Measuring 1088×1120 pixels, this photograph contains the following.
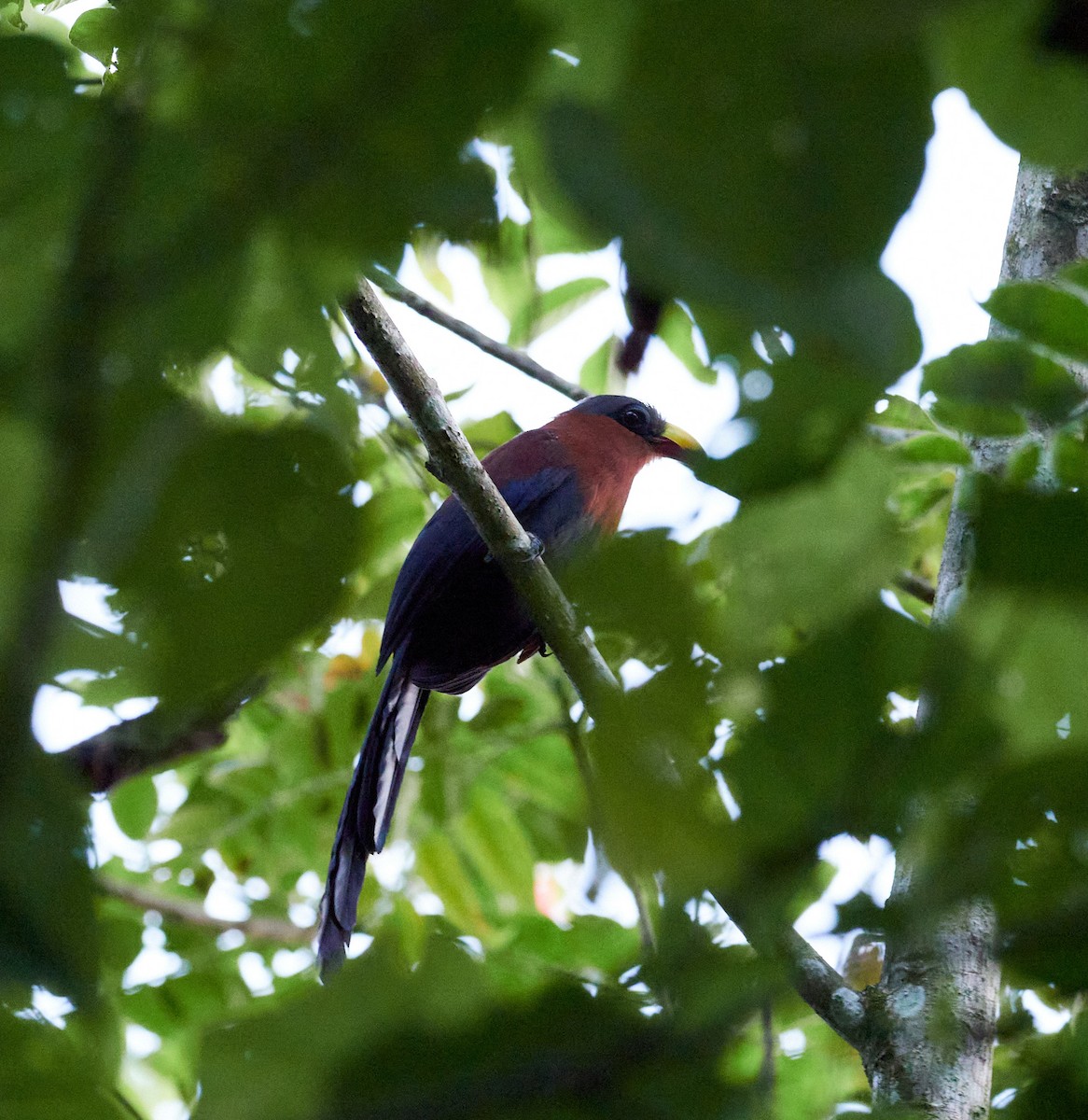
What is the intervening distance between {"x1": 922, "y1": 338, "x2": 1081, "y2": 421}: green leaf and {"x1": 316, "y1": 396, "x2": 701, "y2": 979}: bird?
270cm

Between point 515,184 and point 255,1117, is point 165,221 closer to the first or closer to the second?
point 515,184

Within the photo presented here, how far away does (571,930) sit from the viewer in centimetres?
244

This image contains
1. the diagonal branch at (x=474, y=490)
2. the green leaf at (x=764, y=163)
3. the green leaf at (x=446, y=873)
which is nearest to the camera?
the green leaf at (x=764, y=163)

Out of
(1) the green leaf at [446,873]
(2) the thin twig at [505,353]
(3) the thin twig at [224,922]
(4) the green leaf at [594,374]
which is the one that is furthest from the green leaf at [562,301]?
(3) the thin twig at [224,922]

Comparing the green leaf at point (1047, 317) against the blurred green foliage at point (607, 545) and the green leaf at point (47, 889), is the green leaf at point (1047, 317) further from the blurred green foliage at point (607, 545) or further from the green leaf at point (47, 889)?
the green leaf at point (47, 889)

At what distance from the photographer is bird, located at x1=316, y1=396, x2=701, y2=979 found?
336 cm

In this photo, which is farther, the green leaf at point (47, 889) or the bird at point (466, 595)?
the bird at point (466, 595)

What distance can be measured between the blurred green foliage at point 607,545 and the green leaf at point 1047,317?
0.43 metres

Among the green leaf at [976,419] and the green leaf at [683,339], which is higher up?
the green leaf at [683,339]

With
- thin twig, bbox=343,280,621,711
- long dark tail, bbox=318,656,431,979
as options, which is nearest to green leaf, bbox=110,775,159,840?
long dark tail, bbox=318,656,431,979

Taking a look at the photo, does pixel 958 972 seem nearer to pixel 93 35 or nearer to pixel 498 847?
pixel 93 35

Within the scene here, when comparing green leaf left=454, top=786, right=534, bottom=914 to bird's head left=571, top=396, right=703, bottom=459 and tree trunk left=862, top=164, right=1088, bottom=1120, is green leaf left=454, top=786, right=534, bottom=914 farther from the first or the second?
bird's head left=571, top=396, right=703, bottom=459

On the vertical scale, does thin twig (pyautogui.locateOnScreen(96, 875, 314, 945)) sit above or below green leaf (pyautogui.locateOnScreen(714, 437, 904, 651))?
below

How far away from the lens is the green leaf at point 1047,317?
2.58 ft
